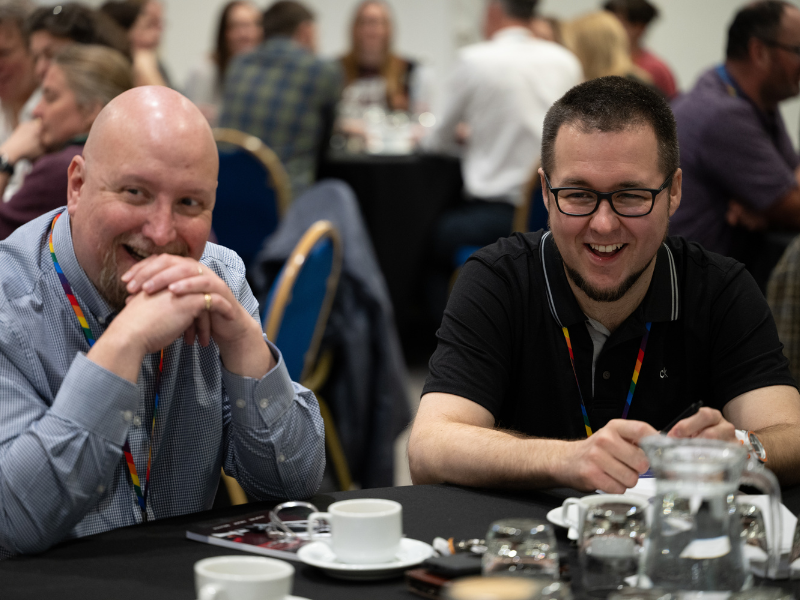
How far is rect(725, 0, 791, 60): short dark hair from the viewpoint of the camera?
3.44 meters

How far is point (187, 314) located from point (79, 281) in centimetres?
20

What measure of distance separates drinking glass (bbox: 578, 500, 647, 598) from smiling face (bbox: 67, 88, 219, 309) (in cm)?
→ 72

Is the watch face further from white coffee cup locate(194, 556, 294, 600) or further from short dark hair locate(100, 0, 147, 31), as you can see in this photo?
short dark hair locate(100, 0, 147, 31)

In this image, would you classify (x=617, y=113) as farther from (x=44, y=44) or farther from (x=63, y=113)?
(x=44, y=44)

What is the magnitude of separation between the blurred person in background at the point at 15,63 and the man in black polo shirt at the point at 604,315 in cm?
227

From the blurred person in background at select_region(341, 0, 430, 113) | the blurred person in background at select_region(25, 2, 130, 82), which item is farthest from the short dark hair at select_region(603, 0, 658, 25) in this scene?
the blurred person in background at select_region(25, 2, 130, 82)

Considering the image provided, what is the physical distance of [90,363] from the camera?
123 cm

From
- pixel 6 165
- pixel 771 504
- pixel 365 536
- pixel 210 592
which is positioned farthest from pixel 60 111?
pixel 771 504

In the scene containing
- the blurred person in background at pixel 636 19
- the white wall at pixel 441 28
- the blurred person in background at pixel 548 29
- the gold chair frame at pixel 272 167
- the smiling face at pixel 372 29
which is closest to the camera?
the gold chair frame at pixel 272 167

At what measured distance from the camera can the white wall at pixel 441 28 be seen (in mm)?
8453

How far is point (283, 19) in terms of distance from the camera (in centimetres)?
539

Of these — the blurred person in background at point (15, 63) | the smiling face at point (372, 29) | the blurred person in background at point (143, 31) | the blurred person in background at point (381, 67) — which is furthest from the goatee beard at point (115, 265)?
the smiling face at point (372, 29)

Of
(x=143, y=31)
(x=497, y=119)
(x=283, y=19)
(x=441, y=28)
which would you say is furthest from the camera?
(x=441, y=28)

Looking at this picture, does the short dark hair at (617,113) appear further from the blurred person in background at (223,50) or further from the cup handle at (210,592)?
the blurred person in background at (223,50)
